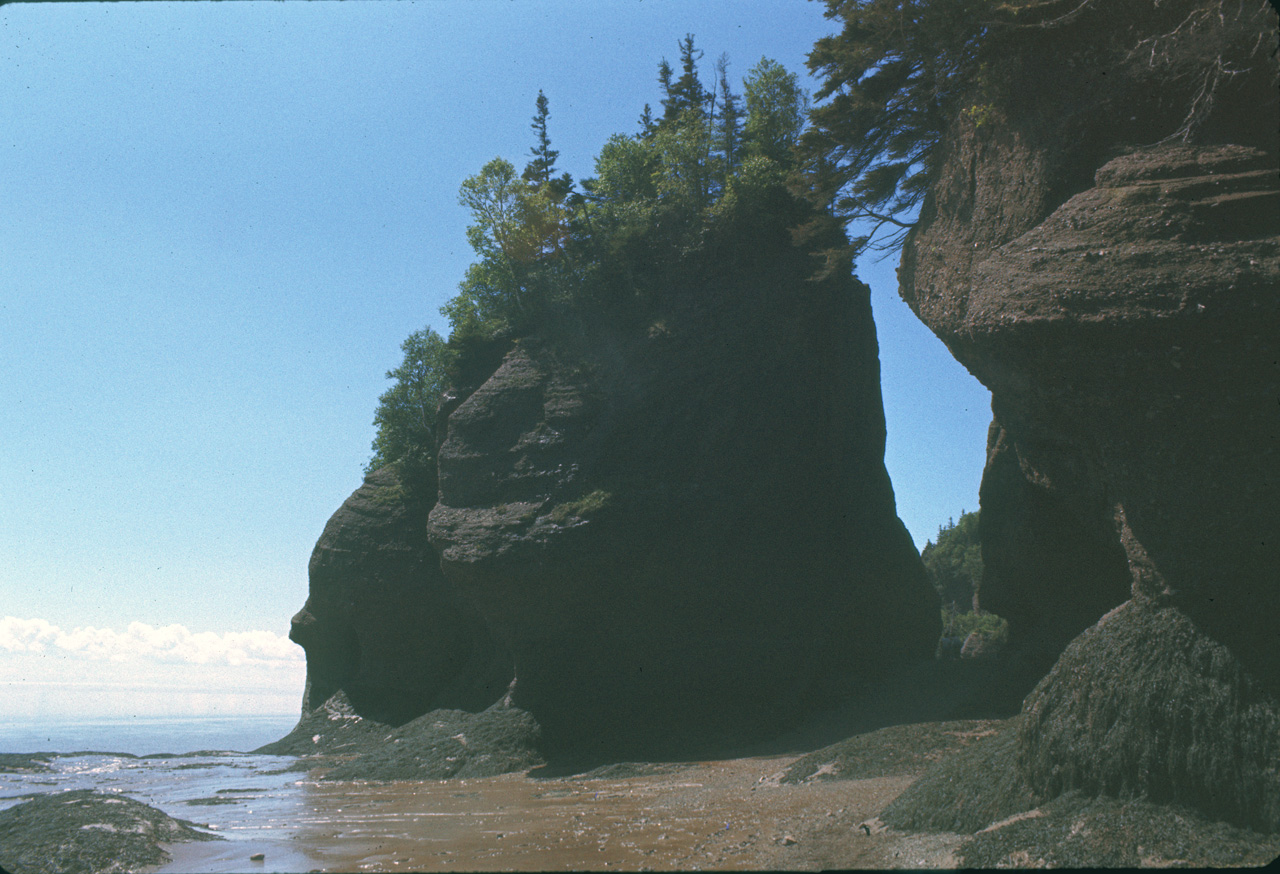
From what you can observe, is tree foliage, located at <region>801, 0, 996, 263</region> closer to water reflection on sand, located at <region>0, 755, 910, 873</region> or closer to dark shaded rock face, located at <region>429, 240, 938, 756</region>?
dark shaded rock face, located at <region>429, 240, 938, 756</region>

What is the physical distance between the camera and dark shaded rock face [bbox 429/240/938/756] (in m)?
22.5

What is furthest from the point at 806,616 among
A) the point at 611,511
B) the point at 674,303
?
the point at 674,303

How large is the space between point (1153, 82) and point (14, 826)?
2223 centimetres

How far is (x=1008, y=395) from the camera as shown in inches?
536

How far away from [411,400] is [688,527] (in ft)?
70.3

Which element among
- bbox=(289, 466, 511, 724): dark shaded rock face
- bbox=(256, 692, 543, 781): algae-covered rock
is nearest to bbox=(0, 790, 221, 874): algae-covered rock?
bbox=(256, 692, 543, 781): algae-covered rock

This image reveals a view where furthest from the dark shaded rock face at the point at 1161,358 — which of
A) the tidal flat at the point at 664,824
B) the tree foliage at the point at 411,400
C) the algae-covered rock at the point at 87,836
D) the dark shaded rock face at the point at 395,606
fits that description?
the tree foliage at the point at 411,400

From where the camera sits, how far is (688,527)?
896 inches

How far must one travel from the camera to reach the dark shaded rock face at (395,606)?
3030 centimetres

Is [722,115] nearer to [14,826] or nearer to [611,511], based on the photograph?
[611,511]

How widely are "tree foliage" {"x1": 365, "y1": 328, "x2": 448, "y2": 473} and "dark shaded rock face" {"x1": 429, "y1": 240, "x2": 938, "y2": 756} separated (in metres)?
10.9

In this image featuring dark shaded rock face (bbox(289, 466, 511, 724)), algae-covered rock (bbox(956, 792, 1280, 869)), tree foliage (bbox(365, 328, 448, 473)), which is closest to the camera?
algae-covered rock (bbox(956, 792, 1280, 869))

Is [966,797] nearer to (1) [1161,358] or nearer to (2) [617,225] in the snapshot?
(1) [1161,358]

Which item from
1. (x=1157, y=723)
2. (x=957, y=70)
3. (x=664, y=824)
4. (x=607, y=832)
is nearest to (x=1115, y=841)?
(x=1157, y=723)
